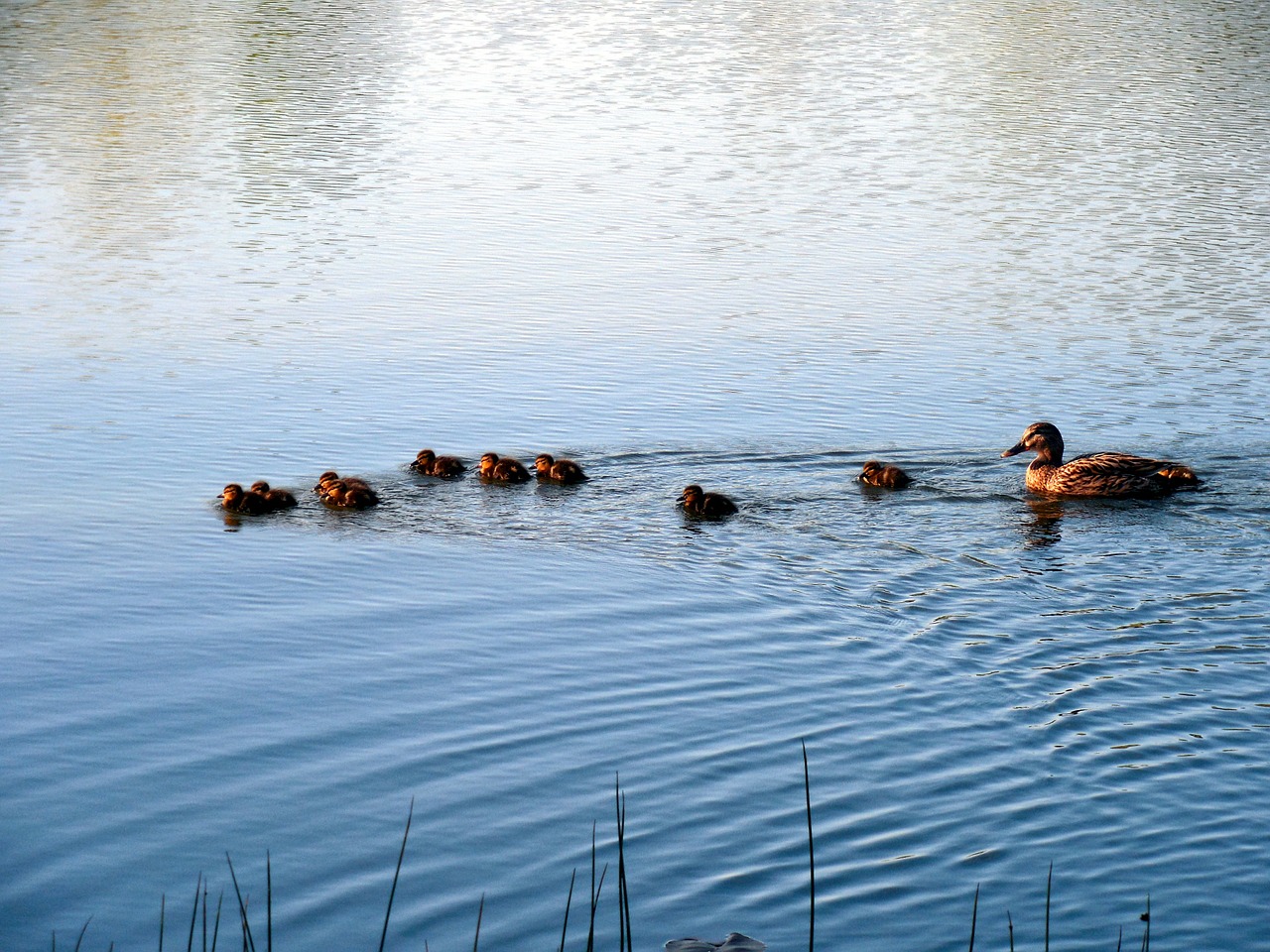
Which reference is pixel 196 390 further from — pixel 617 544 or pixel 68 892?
pixel 68 892

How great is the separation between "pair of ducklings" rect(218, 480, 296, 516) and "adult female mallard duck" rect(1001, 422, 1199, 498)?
4.58 meters

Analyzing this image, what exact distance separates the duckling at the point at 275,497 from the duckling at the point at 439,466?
91cm

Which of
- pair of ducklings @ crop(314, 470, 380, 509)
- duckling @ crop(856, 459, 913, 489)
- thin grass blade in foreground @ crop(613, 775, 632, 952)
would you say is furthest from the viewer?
duckling @ crop(856, 459, 913, 489)

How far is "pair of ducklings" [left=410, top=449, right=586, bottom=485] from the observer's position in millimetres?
11086

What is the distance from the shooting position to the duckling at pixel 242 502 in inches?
412

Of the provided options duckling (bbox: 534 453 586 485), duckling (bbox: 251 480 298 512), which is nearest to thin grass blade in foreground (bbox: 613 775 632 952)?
duckling (bbox: 251 480 298 512)

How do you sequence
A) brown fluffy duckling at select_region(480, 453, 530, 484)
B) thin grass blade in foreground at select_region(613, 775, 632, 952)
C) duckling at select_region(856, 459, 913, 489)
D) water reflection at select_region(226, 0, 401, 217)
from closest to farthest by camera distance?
thin grass blade in foreground at select_region(613, 775, 632, 952) < duckling at select_region(856, 459, 913, 489) < brown fluffy duckling at select_region(480, 453, 530, 484) < water reflection at select_region(226, 0, 401, 217)

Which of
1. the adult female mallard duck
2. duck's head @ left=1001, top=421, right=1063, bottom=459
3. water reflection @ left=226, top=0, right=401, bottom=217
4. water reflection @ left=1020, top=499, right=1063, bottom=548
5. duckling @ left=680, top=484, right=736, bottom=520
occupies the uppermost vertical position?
water reflection @ left=226, top=0, right=401, bottom=217

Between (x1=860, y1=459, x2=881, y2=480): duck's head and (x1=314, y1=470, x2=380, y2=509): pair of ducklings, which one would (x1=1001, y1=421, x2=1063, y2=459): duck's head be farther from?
(x1=314, y1=470, x2=380, y2=509): pair of ducklings

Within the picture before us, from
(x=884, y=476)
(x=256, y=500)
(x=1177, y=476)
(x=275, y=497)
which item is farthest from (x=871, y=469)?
(x=256, y=500)

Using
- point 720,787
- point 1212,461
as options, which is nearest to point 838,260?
point 1212,461

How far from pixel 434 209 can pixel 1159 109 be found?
11799mm

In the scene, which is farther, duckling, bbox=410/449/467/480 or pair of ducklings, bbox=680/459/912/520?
duckling, bbox=410/449/467/480

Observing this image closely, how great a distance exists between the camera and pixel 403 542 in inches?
406
